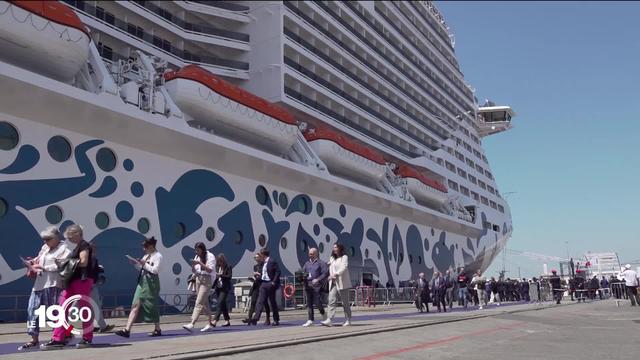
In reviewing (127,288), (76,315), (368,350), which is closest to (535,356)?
(368,350)

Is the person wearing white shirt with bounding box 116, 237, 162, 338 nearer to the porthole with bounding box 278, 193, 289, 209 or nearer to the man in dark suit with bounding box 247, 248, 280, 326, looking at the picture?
the man in dark suit with bounding box 247, 248, 280, 326

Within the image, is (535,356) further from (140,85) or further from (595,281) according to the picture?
(595,281)

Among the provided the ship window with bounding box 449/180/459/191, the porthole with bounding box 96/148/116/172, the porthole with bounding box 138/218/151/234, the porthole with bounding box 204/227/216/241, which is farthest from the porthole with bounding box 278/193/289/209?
the ship window with bounding box 449/180/459/191

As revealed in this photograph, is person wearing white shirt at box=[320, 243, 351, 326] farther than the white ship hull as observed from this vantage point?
No

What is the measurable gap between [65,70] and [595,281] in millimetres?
28498

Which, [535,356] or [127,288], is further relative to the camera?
[127,288]

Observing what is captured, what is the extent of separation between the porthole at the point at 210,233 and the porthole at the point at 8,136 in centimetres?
666

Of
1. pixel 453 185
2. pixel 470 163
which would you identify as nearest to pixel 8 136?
pixel 453 185

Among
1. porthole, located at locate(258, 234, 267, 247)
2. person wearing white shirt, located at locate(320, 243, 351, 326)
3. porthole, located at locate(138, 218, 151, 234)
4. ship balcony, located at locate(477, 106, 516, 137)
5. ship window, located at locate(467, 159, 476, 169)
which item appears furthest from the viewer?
ship balcony, located at locate(477, 106, 516, 137)

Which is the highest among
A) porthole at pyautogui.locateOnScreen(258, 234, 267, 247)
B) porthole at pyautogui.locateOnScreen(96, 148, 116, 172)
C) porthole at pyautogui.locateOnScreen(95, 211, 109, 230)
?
porthole at pyautogui.locateOnScreen(96, 148, 116, 172)

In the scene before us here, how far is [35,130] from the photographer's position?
14.4 meters

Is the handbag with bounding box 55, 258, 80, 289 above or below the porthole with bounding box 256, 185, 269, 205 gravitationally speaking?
below

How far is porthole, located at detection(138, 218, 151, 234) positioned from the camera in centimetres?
1638

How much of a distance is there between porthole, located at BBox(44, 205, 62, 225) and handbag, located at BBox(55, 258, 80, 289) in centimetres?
833
